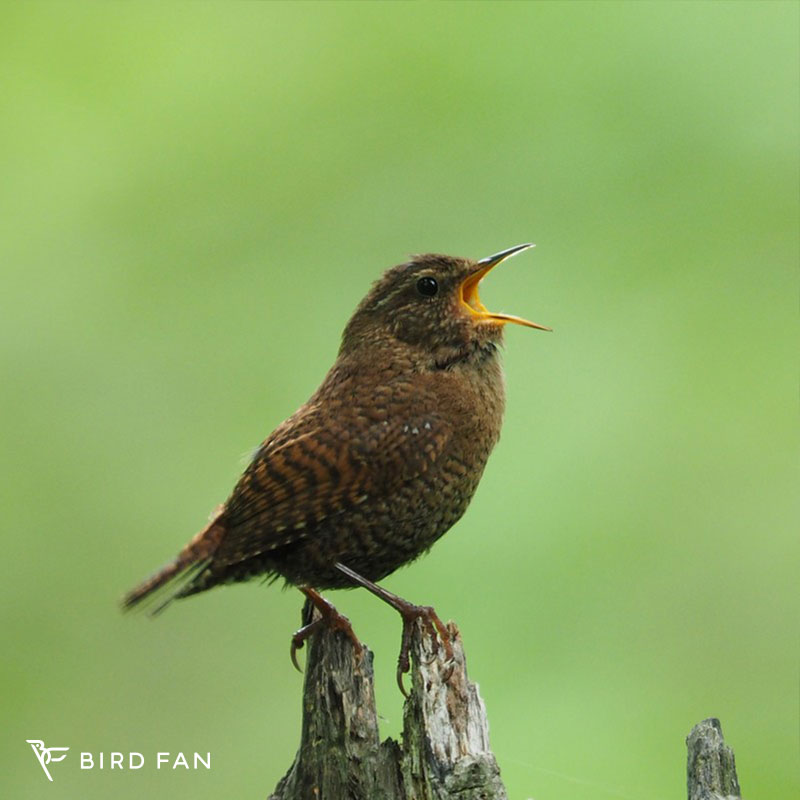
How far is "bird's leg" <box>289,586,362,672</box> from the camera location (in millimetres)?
4156

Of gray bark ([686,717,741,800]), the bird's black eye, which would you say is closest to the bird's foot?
gray bark ([686,717,741,800])

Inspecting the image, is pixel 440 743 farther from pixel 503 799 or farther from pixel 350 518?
pixel 350 518

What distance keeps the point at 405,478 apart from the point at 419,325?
1.90ft

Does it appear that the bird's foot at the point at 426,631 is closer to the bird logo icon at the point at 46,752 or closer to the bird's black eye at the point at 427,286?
the bird's black eye at the point at 427,286

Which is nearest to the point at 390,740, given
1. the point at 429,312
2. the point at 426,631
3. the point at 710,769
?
the point at 426,631

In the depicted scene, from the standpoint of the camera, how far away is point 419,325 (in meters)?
4.72

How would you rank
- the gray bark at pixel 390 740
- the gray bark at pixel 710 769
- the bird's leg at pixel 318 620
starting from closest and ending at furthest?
the gray bark at pixel 710 769, the gray bark at pixel 390 740, the bird's leg at pixel 318 620

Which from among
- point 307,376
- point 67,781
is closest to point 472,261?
point 307,376

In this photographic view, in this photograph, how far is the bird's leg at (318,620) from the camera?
164 inches

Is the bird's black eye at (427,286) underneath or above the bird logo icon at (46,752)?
above

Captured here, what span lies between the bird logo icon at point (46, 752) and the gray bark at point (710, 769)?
11.6 ft

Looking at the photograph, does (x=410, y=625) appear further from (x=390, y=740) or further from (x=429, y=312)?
(x=429, y=312)

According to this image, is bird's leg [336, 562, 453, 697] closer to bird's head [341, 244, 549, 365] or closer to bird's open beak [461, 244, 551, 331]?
bird's head [341, 244, 549, 365]

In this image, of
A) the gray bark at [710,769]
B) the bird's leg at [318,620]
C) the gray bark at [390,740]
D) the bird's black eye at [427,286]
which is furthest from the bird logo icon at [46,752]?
the gray bark at [710,769]
